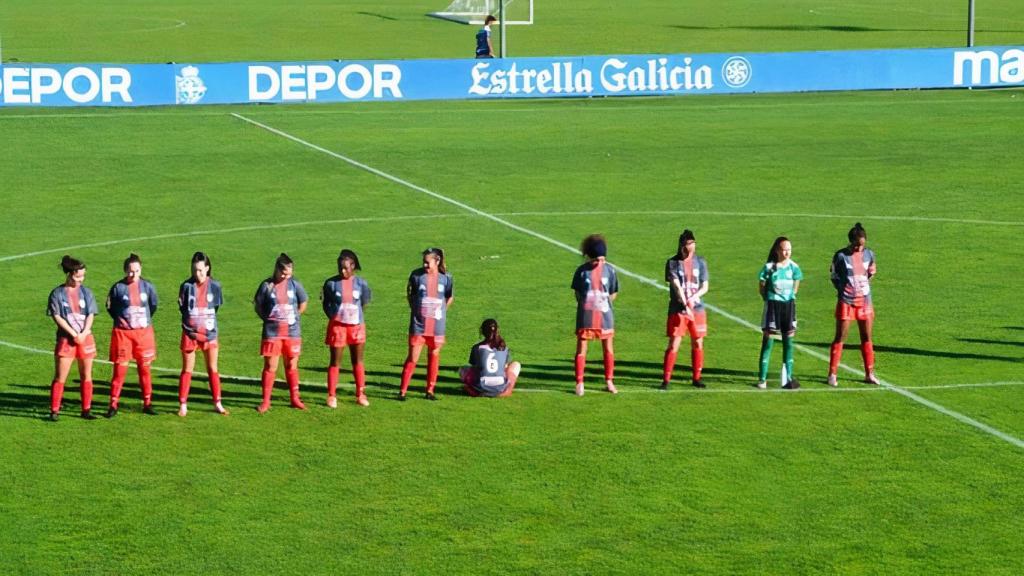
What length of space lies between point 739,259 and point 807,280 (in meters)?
2.14

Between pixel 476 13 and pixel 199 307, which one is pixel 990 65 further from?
pixel 199 307

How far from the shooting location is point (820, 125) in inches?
2023

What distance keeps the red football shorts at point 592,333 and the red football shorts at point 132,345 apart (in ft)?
18.3

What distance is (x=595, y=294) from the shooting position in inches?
853

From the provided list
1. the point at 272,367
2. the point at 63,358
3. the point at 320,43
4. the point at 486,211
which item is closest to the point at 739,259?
the point at 486,211

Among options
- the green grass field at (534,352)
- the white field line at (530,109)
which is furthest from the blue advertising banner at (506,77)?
the green grass field at (534,352)

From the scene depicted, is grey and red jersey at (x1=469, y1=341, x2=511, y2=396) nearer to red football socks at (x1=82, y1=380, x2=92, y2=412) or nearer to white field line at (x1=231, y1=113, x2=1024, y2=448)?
red football socks at (x1=82, y1=380, x2=92, y2=412)

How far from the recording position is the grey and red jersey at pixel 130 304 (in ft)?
67.2

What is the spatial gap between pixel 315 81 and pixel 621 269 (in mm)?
27704

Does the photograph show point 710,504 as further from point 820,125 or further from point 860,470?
point 820,125

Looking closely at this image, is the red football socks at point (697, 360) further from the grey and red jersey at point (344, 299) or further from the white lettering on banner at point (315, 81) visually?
the white lettering on banner at point (315, 81)

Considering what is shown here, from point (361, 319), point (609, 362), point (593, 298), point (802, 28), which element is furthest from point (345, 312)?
point (802, 28)

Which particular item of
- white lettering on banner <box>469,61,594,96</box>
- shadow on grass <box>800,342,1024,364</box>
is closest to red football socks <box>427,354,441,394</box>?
shadow on grass <box>800,342,1024,364</box>

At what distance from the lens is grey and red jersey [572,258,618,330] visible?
2161 centimetres
